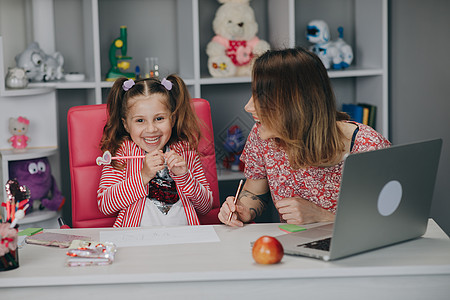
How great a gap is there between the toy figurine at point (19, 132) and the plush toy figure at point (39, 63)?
223mm

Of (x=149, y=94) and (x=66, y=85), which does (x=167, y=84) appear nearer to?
(x=149, y=94)

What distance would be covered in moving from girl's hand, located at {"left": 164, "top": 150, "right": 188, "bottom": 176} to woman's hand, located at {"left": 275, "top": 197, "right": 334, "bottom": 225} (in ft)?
1.15

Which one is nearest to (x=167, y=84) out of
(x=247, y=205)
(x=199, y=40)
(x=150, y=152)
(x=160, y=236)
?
(x=150, y=152)

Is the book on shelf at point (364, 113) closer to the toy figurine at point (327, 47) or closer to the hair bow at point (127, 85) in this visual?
the toy figurine at point (327, 47)

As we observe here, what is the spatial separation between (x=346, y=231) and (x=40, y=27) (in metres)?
2.16

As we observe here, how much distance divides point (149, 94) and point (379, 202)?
95 centimetres

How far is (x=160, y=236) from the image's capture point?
1539 millimetres

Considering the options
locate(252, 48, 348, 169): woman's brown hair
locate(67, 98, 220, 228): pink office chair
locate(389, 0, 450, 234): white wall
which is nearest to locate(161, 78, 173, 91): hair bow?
locate(67, 98, 220, 228): pink office chair

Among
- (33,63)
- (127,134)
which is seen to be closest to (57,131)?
(33,63)

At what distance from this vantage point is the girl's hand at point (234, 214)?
1.63 m

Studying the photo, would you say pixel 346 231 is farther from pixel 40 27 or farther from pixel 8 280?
pixel 40 27

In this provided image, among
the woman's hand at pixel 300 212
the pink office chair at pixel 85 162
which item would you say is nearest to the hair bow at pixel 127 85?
the pink office chair at pixel 85 162

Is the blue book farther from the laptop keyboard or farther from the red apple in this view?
the red apple

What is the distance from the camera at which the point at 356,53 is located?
10.6 ft
